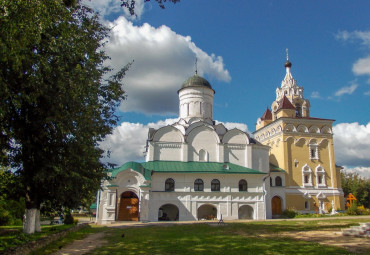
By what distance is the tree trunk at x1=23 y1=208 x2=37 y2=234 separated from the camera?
11828 millimetres

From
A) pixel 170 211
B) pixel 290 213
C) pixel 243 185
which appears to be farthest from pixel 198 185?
pixel 290 213

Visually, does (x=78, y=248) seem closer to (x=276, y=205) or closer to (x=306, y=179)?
(x=276, y=205)

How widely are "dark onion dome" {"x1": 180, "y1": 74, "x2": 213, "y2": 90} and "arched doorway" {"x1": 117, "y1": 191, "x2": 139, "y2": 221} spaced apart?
12.8 m

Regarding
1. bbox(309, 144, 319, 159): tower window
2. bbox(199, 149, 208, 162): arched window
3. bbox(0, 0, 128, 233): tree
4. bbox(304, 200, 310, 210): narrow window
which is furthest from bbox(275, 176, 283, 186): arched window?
bbox(0, 0, 128, 233): tree

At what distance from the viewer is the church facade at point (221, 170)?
2359 cm

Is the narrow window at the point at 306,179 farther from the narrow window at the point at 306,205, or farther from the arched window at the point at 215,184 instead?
the arched window at the point at 215,184

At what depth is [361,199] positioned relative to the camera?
41.4 m

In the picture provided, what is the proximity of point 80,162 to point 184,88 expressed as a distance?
2092 centimetres

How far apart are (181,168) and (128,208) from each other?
5.15m

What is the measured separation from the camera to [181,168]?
83.9ft

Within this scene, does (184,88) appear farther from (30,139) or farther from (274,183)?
(30,139)

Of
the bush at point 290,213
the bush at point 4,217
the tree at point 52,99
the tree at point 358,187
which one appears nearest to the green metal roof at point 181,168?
the bush at point 290,213

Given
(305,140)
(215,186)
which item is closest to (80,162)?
(215,186)

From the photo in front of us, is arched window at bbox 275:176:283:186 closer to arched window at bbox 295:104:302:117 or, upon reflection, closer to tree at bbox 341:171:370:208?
arched window at bbox 295:104:302:117
